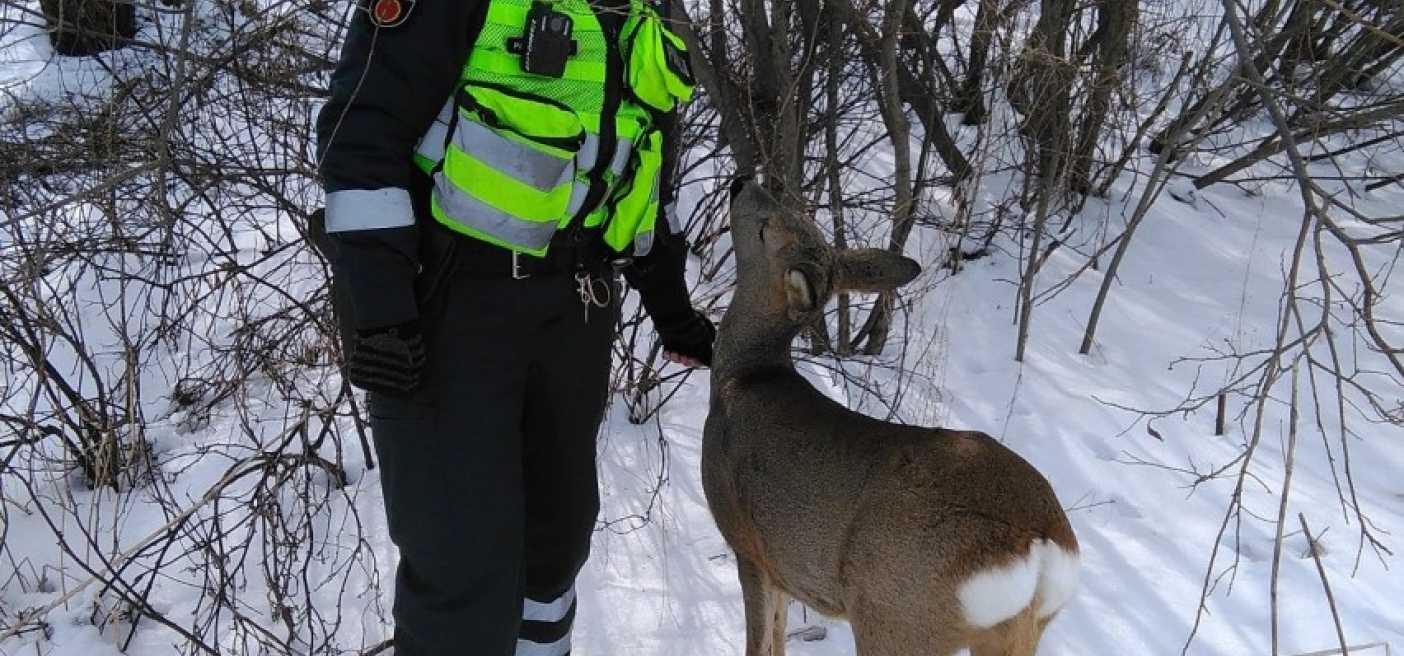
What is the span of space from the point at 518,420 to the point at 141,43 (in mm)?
2341

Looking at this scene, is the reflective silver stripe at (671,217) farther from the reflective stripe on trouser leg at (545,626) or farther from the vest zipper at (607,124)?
the reflective stripe on trouser leg at (545,626)

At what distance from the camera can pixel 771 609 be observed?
11.4 feet

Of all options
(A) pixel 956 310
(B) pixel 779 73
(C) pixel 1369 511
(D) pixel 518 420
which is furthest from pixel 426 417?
(A) pixel 956 310

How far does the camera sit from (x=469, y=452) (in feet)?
8.59

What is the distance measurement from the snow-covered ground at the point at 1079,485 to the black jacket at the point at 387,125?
1451 millimetres

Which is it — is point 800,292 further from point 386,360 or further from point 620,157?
point 386,360

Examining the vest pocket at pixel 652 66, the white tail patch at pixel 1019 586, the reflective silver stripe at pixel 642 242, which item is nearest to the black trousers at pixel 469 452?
the reflective silver stripe at pixel 642 242

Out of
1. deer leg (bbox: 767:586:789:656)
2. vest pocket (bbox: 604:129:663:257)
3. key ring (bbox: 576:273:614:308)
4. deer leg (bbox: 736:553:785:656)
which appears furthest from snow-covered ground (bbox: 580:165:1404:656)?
vest pocket (bbox: 604:129:663:257)

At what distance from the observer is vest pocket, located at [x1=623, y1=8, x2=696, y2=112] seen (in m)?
2.72

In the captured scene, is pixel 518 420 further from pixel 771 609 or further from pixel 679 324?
pixel 771 609

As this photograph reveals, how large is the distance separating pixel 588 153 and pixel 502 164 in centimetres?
25

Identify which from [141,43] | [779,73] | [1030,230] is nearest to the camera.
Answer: [141,43]

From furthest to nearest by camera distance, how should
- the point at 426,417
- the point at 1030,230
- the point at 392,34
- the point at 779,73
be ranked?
1. the point at 1030,230
2. the point at 779,73
3. the point at 426,417
4. the point at 392,34

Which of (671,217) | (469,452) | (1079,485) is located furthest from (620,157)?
(1079,485)
